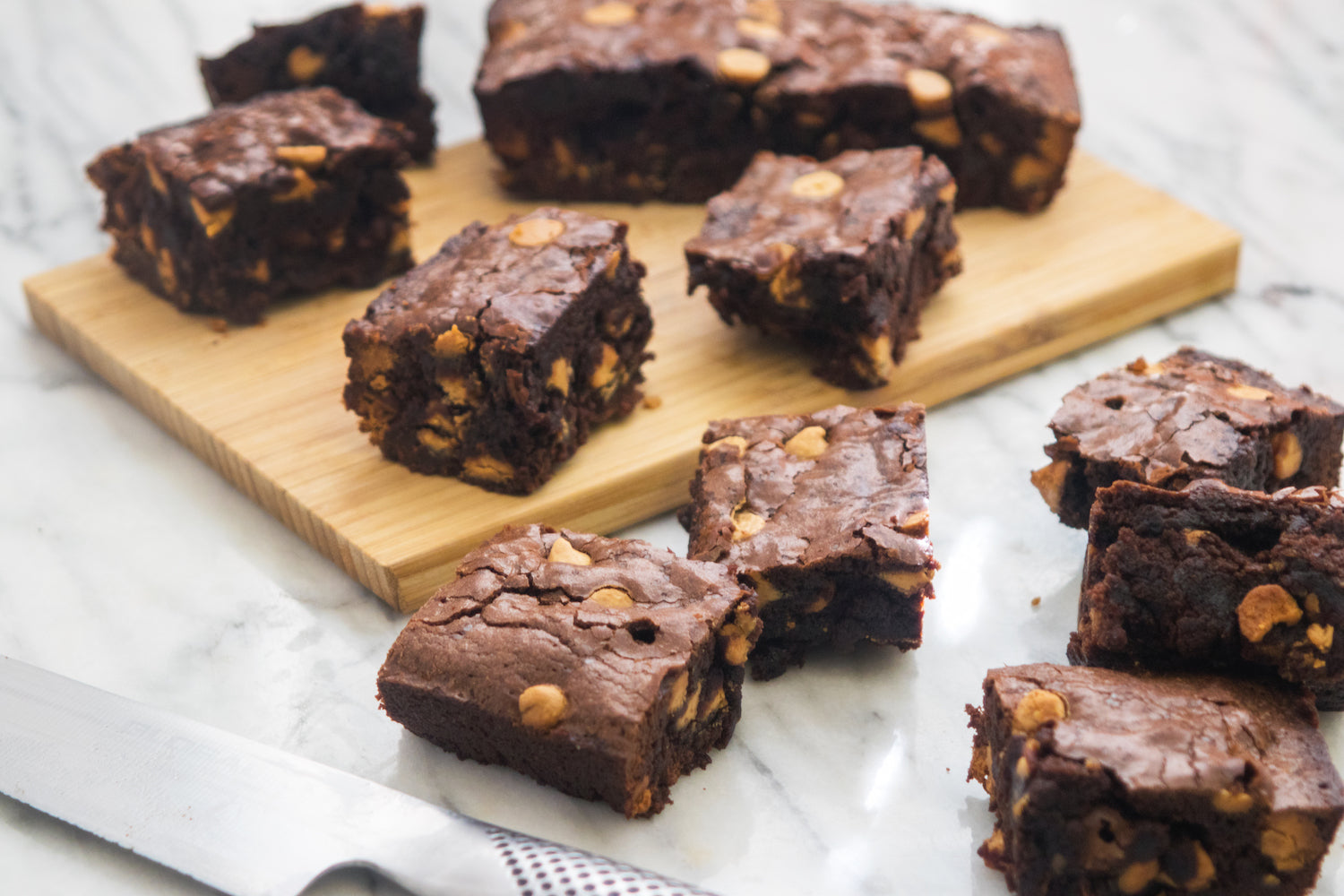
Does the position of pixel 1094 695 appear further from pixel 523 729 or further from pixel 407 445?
pixel 407 445

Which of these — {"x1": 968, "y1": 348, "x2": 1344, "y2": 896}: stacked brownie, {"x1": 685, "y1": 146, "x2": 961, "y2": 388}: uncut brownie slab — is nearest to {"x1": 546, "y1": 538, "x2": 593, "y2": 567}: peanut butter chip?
{"x1": 968, "y1": 348, "x2": 1344, "y2": 896}: stacked brownie

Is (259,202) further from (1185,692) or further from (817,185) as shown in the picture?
(1185,692)

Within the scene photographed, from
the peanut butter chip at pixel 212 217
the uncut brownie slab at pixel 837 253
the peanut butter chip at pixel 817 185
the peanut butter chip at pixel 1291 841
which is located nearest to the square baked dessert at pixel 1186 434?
the uncut brownie slab at pixel 837 253

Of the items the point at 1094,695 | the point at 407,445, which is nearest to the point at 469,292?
the point at 407,445

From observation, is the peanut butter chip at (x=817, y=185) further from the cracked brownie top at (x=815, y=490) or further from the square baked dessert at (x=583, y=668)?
the square baked dessert at (x=583, y=668)

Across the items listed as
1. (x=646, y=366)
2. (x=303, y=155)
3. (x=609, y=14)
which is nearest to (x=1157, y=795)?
(x=646, y=366)
